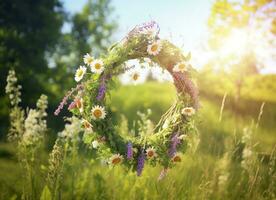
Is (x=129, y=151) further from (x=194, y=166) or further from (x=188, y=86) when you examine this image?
(x=194, y=166)

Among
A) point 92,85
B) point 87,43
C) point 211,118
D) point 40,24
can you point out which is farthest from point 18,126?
point 87,43

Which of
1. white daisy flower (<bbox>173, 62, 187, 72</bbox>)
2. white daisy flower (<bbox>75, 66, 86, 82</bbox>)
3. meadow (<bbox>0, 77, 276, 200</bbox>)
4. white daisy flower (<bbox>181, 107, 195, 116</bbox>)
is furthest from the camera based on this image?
meadow (<bbox>0, 77, 276, 200</bbox>)

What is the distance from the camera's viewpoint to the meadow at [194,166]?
190 inches

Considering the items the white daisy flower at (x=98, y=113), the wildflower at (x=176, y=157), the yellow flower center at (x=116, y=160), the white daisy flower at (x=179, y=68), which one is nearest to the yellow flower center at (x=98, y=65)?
the white daisy flower at (x=98, y=113)

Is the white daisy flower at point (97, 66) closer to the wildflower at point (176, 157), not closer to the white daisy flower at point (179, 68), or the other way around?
the white daisy flower at point (179, 68)

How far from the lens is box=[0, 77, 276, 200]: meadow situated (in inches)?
190

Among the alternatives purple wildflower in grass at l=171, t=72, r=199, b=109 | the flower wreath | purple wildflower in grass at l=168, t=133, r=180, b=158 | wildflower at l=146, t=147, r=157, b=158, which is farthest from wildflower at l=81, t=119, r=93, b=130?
purple wildflower in grass at l=171, t=72, r=199, b=109

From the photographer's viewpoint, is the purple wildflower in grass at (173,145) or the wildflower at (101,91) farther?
the purple wildflower in grass at (173,145)

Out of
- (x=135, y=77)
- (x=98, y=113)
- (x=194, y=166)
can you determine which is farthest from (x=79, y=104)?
(x=194, y=166)

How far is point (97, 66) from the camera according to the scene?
446 centimetres

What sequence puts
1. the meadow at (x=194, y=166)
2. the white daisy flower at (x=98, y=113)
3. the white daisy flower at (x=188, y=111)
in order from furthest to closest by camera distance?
the meadow at (x=194, y=166)
the white daisy flower at (x=188, y=111)
the white daisy flower at (x=98, y=113)

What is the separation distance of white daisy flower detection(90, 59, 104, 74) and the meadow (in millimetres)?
305

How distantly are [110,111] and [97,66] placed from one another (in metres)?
0.50

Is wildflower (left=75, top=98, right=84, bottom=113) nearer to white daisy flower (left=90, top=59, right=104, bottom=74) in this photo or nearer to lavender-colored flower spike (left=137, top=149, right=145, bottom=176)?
white daisy flower (left=90, top=59, right=104, bottom=74)
